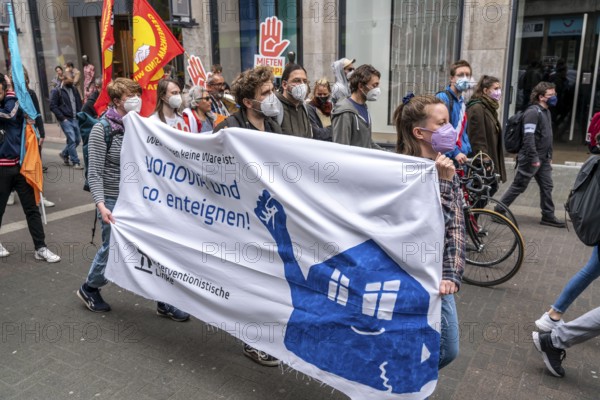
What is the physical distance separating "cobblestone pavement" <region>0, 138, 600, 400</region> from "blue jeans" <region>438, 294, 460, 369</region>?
0.72 meters

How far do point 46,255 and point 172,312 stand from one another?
7.07ft

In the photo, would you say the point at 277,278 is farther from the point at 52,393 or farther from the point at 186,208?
the point at 52,393

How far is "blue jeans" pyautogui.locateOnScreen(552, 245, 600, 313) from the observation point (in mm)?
3559

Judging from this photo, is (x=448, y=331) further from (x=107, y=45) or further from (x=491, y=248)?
(x=107, y=45)

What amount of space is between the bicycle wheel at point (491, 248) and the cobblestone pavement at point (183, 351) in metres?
0.15

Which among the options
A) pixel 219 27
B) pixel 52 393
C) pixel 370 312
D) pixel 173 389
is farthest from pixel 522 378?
pixel 219 27

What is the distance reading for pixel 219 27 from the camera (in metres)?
13.3

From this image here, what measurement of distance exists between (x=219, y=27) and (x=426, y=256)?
1207cm

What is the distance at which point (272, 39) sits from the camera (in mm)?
8039

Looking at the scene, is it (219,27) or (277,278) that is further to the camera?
(219,27)

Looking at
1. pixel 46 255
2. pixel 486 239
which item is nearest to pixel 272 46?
pixel 46 255

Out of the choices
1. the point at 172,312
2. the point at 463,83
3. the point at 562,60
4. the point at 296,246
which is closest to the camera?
the point at 296,246

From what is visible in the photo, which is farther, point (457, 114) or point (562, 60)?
point (562, 60)

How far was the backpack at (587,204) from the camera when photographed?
3295 millimetres
